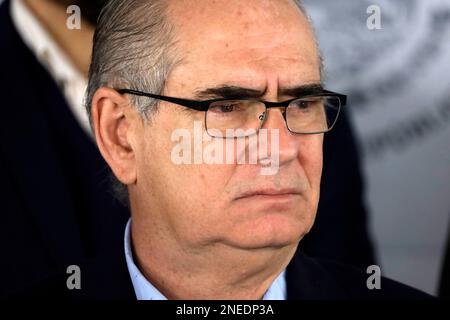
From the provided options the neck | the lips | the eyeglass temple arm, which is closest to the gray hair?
the eyeglass temple arm

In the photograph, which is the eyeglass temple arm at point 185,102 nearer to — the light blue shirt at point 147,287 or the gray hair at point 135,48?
the gray hair at point 135,48

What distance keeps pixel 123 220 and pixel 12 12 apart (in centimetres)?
60

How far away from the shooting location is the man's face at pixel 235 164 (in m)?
1.42

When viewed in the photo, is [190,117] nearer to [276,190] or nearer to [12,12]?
[276,190]

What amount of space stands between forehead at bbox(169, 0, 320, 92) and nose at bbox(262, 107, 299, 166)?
54mm

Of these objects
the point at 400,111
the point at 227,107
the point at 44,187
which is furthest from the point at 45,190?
the point at 400,111

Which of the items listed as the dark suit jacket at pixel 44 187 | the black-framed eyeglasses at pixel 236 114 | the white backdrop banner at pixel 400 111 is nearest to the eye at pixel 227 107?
the black-framed eyeglasses at pixel 236 114

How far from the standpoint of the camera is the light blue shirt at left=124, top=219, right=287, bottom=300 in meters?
1.58

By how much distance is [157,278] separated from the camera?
159 cm

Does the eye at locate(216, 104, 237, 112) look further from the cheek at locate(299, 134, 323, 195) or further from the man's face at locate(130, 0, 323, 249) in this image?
the cheek at locate(299, 134, 323, 195)

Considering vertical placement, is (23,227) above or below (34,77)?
below

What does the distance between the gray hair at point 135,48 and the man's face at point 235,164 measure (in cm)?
3
